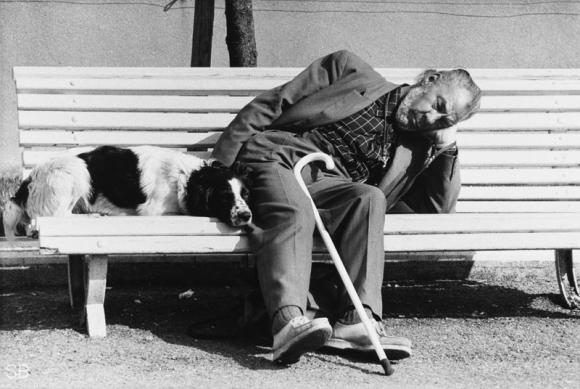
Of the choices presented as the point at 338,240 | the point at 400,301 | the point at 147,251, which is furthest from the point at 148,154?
the point at 400,301

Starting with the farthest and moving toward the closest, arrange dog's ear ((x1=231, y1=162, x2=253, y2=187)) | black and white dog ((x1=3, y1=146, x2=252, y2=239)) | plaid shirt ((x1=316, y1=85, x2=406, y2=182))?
plaid shirt ((x1=316, y1=85, x2=406, y2=182))
black and white dog ((x1=3, y1=146, x2=252, y2=239))
dog's ear ((x1=231, y1=162, x2=253, y2=187))

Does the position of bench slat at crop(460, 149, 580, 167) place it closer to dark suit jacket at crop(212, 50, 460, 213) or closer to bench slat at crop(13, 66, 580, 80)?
bench slat at crop(13, 66, 580, 80)

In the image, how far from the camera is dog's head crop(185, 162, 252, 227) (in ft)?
14.2

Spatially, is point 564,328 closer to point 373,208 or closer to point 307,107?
point 373,208

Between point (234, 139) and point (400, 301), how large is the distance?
1.30 metres

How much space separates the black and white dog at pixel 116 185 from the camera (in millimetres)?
4676

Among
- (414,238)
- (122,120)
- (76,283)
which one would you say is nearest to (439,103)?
(414,238)

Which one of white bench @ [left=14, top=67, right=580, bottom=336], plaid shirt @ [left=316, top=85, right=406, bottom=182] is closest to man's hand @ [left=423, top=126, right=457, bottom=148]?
plaid shirt @ [left=316, top=85, right=406, bottom=182]

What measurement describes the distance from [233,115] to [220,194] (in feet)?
3.23

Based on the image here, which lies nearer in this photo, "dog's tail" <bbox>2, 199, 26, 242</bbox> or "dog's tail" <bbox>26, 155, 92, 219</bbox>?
"dog's tail" <bbox>26, 155, 92, 219</bbox>

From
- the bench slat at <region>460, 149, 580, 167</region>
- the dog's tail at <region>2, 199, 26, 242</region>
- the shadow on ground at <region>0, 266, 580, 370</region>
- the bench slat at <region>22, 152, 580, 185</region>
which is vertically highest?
the bench slat at <region>460, 149, 580, 167</region>

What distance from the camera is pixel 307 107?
15.9 feet

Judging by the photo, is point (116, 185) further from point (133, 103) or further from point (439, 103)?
point (439, 103)

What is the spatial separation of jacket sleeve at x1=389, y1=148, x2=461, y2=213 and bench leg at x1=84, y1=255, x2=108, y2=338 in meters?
1.56
